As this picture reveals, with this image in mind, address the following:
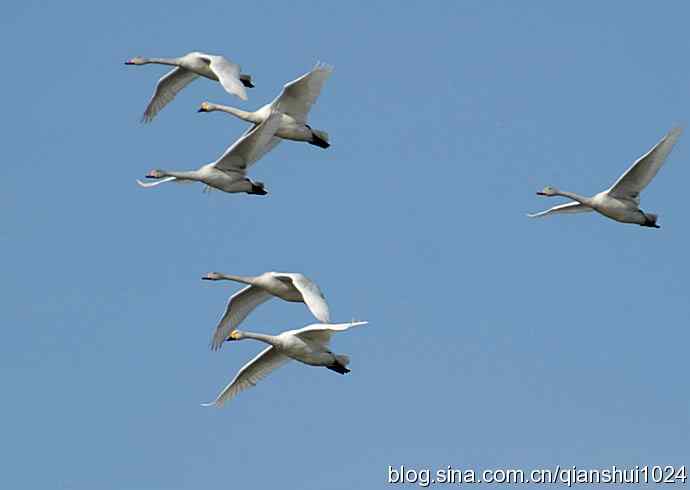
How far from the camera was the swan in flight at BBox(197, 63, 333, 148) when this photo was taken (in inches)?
1539

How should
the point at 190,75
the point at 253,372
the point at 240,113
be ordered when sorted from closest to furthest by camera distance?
the point at 253,372 → the point at 240,113 → the point at 190,75

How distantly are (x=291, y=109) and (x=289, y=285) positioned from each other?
4161 millimetres

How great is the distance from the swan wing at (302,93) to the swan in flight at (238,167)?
2.33ft

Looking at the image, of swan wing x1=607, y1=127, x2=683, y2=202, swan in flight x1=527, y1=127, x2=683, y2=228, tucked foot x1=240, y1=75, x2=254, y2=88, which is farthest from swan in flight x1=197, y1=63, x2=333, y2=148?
swan wing x1=607, y1=127, x2=683, y2=202

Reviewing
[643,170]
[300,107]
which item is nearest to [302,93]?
[300,107]

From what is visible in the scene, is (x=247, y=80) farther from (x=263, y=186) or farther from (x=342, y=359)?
(x=342, y=359)

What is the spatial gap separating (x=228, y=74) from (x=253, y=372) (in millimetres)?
6379

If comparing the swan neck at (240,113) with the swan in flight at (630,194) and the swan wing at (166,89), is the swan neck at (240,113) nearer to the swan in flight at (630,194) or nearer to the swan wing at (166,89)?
the swan wing at (166,89)

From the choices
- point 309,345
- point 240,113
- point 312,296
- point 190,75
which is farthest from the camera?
point 190,75

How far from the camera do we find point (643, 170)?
39.8 metres

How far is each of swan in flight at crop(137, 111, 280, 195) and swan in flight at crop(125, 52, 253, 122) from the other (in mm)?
1098

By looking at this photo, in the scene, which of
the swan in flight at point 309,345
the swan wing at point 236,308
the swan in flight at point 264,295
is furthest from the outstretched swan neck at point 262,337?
the swan wing at point 236,308

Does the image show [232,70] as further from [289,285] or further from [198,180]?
[289,285]

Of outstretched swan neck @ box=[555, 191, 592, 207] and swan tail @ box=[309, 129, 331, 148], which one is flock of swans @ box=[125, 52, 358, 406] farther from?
outstretched swan neck @ box=[555, 191, 592, 207]
